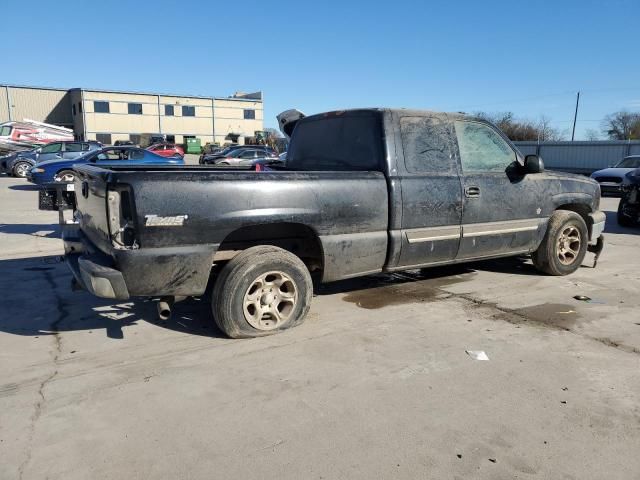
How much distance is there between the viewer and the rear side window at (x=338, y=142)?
4747 mm

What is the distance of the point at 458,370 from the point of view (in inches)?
140

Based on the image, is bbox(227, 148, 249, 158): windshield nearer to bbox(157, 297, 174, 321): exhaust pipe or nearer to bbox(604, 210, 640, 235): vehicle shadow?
bbox(604, 210, 640, 235): vehicle shadow

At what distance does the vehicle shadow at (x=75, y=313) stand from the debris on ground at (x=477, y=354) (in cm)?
202

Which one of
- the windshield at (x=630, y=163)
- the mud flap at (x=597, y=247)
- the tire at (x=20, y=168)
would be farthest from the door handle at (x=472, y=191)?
the tire at (x=20, y=168)

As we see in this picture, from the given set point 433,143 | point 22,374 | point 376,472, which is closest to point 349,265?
point 433,143

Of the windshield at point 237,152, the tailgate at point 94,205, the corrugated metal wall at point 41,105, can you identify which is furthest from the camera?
the corrugated metal wall at point 41,105

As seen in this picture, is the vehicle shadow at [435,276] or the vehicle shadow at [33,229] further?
the vehicle shadow at [33,229]

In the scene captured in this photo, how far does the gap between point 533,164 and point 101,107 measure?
64260 millimetres

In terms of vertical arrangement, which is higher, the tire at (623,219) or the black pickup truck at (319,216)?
the black pickup truck at (319,216)

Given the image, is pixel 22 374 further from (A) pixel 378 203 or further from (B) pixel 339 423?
(A) pixel 378 203

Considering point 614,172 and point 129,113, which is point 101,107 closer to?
point 129,113

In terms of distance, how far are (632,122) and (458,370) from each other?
72.1 m

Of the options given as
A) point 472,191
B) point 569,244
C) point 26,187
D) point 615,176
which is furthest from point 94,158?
point 615,176

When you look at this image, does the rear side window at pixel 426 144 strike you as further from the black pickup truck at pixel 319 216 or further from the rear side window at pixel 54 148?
the rear side window at pixel 54 148
